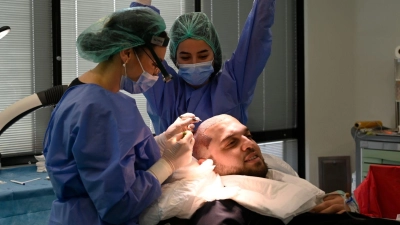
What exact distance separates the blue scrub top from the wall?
2.88 meters

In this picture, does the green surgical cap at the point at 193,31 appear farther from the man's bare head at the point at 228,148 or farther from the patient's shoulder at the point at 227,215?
the patient's shoulder at the point at 227,215

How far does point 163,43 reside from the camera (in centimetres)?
142

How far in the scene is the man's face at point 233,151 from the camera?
1738 mm

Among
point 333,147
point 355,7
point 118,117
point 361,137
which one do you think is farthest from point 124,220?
point 355,7

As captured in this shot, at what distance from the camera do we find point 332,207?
5.25 ft

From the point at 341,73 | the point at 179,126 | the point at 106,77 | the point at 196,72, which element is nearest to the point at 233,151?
the point at 179,126

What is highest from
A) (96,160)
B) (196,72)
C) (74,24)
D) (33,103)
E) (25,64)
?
(74,24)

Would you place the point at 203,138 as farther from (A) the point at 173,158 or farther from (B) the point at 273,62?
(B) the point at 273,62

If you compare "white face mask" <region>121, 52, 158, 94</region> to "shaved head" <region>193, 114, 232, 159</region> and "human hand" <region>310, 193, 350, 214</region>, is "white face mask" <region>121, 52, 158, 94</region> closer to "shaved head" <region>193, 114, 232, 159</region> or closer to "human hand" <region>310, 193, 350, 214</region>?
"shaved head" <region>193, 114, 232, 159</region>

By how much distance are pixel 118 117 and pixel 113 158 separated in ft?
0.43

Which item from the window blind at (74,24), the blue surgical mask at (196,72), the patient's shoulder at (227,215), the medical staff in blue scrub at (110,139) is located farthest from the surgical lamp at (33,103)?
the window blind at (74,24)

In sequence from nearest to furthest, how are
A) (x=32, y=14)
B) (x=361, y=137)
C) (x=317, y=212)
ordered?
(x=317, y=212) < (x=32, y=14) < (x=361, y=137)

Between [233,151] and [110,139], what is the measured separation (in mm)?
663

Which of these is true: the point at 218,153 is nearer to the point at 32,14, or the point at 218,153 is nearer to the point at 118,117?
the point at 118,117
